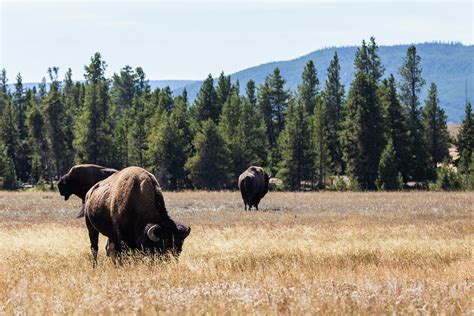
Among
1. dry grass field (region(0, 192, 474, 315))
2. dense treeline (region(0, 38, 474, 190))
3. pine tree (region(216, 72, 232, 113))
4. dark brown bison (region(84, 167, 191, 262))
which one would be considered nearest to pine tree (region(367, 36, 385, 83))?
dense treeline (region(0, 38, 474, 190))

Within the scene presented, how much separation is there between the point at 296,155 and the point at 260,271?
223 ft

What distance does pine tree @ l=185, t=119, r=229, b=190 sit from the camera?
3076 inches

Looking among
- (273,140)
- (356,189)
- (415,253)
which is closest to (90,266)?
(415,253)

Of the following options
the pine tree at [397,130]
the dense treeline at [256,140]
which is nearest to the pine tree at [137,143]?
the dense treeline at [256,140]

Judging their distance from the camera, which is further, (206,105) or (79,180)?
(206,105)

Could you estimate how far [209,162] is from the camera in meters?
78.1

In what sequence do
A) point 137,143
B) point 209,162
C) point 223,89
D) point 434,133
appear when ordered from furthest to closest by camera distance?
point 223,89 < point 434,133 < point 137,143 < point 209,162

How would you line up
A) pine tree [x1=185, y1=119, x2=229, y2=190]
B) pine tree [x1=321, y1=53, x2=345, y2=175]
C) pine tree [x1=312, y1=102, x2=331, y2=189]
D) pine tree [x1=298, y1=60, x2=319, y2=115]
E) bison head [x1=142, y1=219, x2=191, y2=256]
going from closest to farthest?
bison head [x1=142, y1=219, x2=191, y2=256]
pine tree [x1=185, y1=119, x2=229, y2=190]
pine tree [x1=312, y1=102, x2=331, y2=189]
pine tree [x1=321, y1=53, x2=345, y2=175]
pine tree [x1=298, y1=60, x2=319, y2=115]

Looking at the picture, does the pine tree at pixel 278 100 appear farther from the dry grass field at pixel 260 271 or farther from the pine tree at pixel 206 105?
Answer: the dry grass field at pixel 260 271

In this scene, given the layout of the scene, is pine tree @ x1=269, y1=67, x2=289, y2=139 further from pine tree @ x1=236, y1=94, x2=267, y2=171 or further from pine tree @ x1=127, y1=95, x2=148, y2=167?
pine tree @ x1=127, y1=95, x2=148, y2=167

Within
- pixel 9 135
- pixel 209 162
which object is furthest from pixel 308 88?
pixel 9 135

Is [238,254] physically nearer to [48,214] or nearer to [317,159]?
[48,214]

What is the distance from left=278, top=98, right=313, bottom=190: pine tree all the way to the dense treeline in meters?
0.11

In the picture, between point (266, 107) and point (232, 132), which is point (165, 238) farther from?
point (266, 107)
